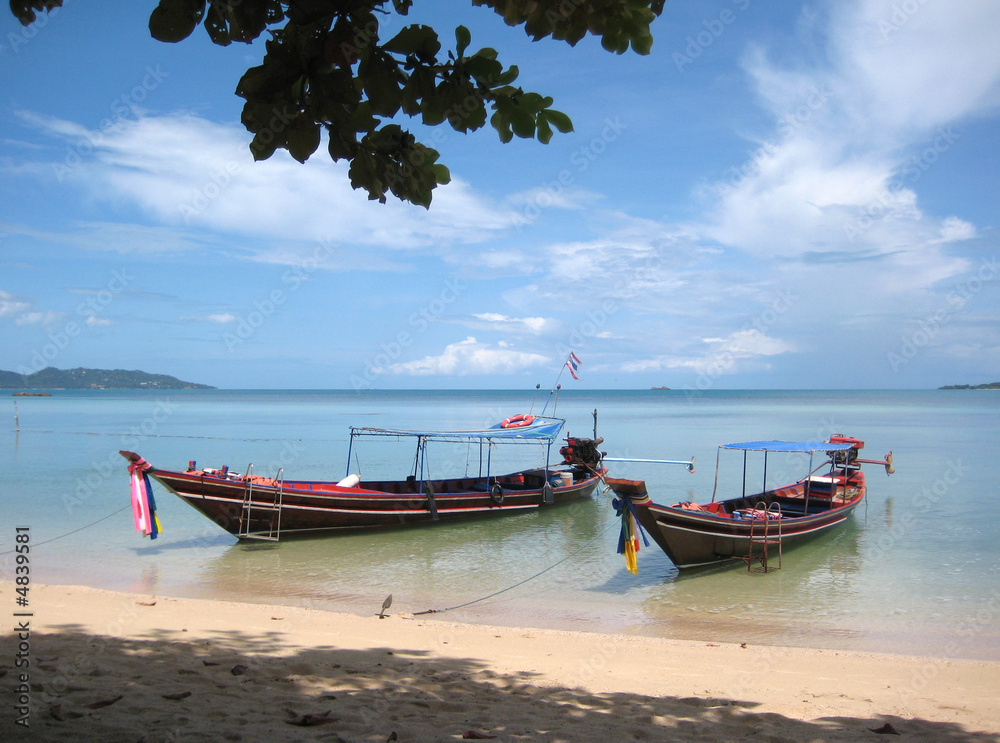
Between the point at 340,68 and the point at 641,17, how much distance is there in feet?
3.59

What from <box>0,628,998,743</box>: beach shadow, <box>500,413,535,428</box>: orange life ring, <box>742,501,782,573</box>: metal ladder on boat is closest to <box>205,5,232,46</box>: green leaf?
<box>0,628,998,743</box>: beach shadow

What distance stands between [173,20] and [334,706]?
13.0ft

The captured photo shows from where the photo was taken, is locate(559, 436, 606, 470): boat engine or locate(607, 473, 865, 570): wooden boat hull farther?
locate(559, 436, 606, 470): boat engine

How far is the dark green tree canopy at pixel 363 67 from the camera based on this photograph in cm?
213

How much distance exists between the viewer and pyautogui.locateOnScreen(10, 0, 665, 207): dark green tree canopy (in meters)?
2.13

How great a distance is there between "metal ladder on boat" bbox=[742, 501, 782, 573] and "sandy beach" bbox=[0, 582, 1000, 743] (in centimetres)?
390

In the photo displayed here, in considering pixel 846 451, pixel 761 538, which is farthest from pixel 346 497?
pixel 846 451

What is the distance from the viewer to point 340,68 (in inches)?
87.3

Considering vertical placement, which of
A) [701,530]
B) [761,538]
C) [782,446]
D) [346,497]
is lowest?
[346,497]

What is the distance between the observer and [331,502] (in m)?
14.2

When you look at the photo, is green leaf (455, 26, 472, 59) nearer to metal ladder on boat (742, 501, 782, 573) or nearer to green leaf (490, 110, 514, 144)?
green leaf (490, 110, 514, 144)

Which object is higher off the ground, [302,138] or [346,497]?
[302,138]

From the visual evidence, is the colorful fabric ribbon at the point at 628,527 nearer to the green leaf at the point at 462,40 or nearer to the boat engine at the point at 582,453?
the green leaf at the point at 462,40

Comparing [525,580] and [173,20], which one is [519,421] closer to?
[525,580]
